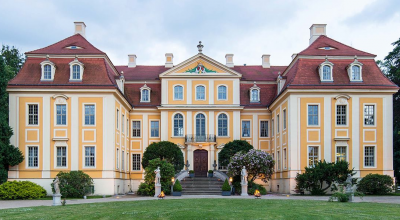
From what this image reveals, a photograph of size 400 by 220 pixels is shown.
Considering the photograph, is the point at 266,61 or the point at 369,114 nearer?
the point at 369,114

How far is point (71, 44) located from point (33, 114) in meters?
6.00

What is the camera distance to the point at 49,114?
1313 inches

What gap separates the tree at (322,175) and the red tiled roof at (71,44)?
16186 mm

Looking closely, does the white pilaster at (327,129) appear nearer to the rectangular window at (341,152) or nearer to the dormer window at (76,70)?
the rectangular window at (341,152)

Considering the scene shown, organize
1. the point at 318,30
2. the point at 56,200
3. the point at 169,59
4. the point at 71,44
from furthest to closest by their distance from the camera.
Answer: the point at 169,59 → the point at 318,30 → the point at 71,44 → the point at 56,200

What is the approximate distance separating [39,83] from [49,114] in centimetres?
219

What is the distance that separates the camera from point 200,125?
40812 mm

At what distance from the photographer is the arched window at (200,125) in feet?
134

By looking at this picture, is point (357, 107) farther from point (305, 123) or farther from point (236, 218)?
point (236, 218)

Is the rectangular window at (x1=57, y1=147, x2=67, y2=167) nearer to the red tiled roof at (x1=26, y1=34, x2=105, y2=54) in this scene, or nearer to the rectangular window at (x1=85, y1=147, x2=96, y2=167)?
the rectangular window at (x1=85, y1=147, x2=96, y2=167)

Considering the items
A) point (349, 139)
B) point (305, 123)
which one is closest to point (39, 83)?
point (305, 123)

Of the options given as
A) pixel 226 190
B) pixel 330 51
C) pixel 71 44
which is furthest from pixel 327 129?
pixel 71 44

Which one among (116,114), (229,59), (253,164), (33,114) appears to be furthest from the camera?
(229,59)

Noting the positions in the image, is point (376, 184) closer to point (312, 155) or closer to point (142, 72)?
point (312, 155)
